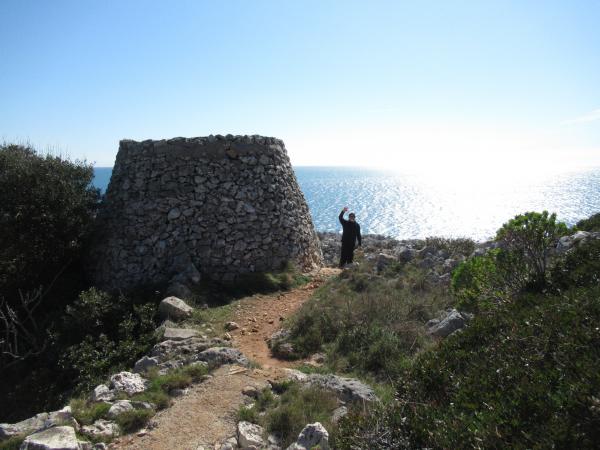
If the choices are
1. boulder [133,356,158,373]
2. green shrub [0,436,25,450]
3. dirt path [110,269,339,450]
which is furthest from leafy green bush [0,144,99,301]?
green shrub [0,436,25,450]

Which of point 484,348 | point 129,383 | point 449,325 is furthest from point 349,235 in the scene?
point 484,348

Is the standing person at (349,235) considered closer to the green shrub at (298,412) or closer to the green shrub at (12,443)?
the green shrub at (298,412)

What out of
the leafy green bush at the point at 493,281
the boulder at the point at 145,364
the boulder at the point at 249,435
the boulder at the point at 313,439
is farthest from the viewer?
the boulder at the point at 145,364

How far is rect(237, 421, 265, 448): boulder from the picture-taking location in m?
4.70

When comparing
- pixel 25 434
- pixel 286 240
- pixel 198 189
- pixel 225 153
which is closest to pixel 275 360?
pixel 25 434

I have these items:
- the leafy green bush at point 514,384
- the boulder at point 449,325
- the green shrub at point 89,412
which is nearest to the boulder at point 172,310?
the green shrub at point 89,412

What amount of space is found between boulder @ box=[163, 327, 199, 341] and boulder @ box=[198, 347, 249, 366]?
1115mm

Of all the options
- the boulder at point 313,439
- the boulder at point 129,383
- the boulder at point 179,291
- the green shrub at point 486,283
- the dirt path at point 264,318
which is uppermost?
the green shrub at point 486,283

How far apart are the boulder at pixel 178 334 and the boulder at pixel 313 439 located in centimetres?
461

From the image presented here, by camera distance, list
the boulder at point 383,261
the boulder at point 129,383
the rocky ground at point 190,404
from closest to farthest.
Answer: the rocky ground at point 190,404 → the boulder at point 129,383 → the boulder at point 383,261

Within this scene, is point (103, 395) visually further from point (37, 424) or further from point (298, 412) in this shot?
point (298, 412)

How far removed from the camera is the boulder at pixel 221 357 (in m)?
6.91

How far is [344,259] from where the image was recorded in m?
14.9

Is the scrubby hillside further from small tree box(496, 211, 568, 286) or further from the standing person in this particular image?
the standing person
